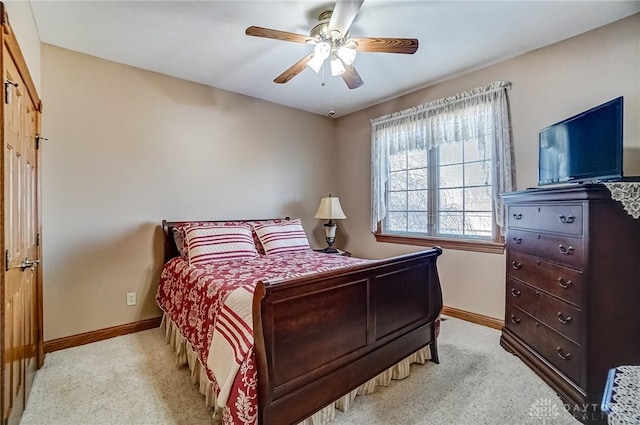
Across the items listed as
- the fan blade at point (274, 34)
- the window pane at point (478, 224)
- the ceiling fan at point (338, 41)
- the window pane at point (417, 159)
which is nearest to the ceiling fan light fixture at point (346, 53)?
the ceiling fan at point (338, 41)

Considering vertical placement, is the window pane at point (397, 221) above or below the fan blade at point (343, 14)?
below

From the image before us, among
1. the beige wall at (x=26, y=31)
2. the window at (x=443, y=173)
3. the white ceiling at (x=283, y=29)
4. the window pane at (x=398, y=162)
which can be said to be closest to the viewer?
the beige wall at (x=26, y=31)

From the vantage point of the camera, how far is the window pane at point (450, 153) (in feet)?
10.9

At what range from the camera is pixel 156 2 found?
6.74 feet

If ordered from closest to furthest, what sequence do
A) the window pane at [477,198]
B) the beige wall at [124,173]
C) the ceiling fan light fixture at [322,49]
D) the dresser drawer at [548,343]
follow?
the dresser drawer at [548,343] < the ceiling fan light fixture at [322,49] < the beige wall at [124,173] < the window pane at [477,198]

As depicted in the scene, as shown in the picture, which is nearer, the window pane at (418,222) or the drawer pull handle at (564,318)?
the drawer pull handle at (564,318)

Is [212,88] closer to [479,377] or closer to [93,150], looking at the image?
[93,150]

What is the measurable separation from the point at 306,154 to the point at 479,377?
3325mm

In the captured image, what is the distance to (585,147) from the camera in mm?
2074

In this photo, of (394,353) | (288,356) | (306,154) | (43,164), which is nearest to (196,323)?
(288,356)

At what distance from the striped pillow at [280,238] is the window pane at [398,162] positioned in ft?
5.01

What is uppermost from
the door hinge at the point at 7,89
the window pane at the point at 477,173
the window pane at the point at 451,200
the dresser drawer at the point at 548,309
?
the door hinge at the point at 7,89

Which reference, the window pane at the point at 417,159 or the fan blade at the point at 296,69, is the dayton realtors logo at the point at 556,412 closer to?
the window pane at the point at 417,159

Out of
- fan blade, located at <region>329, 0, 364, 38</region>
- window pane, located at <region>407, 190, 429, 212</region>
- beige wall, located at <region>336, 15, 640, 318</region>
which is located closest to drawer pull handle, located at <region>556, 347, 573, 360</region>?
beige wall, located at <region>336, 15, 640, 318</region>
